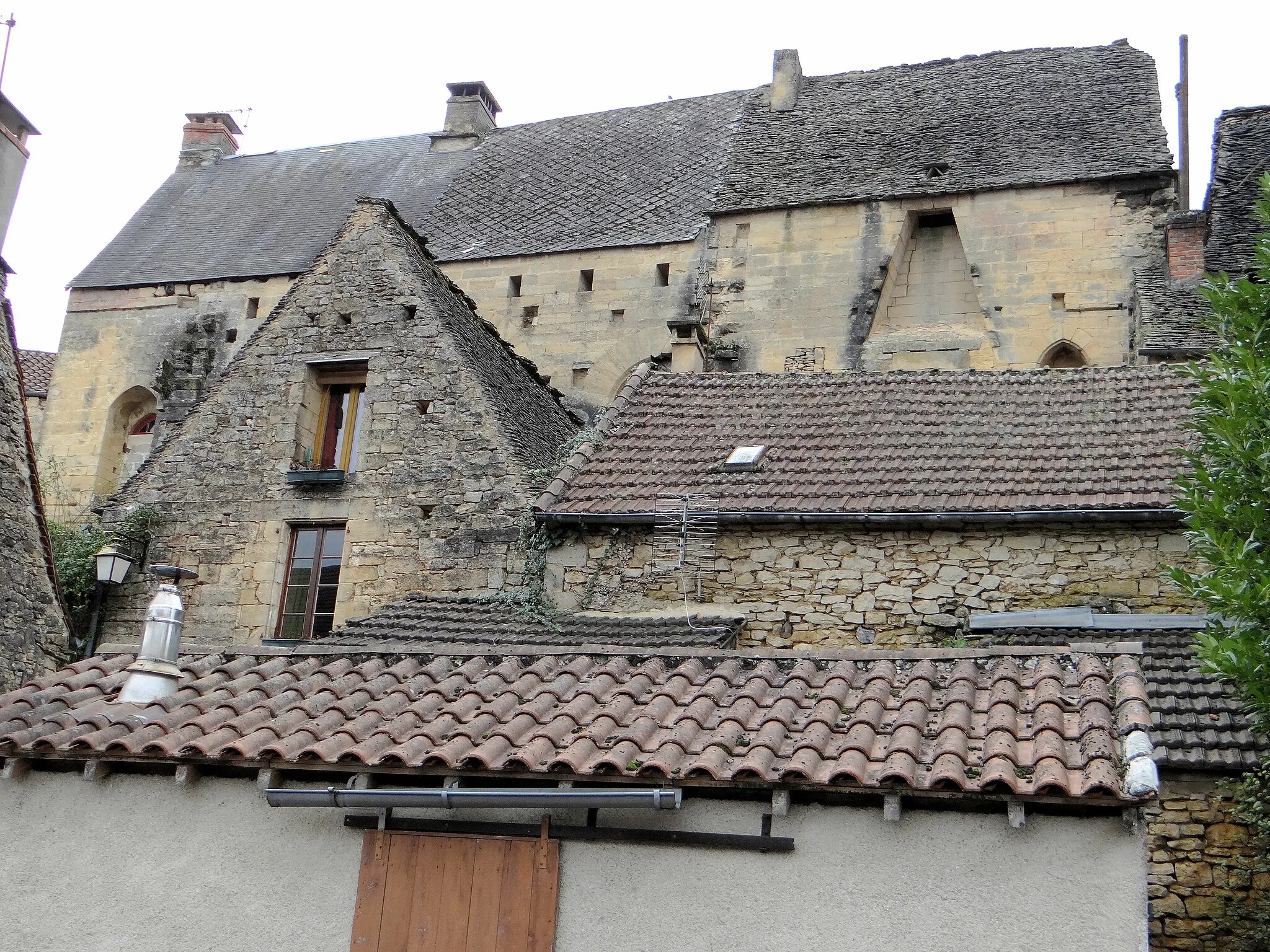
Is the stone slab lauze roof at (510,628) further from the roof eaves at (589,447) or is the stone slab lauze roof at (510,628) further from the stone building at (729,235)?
the stone building at (729,235)

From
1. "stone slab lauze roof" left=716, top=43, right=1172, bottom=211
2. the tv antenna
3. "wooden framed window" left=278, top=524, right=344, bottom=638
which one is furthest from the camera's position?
"stone slab lauze roof" left=716, top=43, right=1172, bottom=211

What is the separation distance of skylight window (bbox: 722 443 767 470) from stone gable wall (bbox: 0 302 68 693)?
614 centimetres

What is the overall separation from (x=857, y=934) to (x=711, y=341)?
1488 centimetres

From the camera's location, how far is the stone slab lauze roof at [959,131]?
1980 centimetres

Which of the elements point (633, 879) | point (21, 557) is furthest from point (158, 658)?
point (21, 557)

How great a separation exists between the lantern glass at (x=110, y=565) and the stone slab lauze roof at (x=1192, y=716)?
28.4 ft

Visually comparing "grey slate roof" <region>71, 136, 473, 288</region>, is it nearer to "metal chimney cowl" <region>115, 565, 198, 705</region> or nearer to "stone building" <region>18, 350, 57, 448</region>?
"stone building" <region>18, 350, 57, 448</region>

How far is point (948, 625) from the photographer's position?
1101cm

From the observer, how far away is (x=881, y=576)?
37.0 feet

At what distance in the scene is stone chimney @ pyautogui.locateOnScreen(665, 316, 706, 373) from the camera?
52.0 ft

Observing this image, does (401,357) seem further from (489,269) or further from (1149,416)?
(489,269)

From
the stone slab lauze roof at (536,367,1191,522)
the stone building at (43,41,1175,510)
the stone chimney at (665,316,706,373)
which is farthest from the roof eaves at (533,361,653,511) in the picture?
the stone building at (43,41,1175,510)

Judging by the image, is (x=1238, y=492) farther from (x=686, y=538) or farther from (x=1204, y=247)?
(x=1204, y=247)

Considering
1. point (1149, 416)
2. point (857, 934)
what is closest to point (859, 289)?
point (1149, 416)
